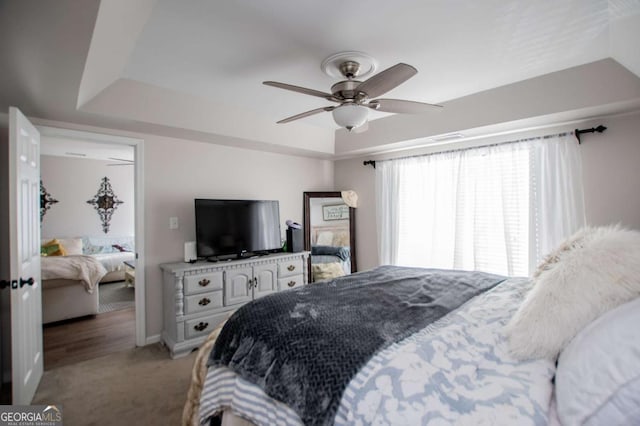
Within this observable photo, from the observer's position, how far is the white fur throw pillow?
1.00 m

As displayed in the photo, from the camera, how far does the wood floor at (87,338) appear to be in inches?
115

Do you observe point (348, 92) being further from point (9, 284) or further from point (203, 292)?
point (9, 284)

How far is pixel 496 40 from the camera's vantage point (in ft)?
6.40

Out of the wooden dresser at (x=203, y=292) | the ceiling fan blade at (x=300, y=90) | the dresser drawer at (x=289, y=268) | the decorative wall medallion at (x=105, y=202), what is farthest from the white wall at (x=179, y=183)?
the decorative wall medallion at (x=105, y=202)

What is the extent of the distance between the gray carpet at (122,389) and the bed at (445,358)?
2.31 feet

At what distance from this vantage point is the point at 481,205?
3.36 meters

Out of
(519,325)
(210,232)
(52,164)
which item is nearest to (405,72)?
(519,325)

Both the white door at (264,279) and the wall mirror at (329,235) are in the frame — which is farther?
the wall mirror at (329,235)

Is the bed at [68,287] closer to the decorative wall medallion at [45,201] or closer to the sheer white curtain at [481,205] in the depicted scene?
the decorative wall medallion at [45,201]

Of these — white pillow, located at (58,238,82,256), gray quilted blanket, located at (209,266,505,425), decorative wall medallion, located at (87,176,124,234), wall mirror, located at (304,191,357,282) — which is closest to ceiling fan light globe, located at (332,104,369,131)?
gray quilted blanket, located at (209,266,505,425)

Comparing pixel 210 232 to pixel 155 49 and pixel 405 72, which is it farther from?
pixel 405 72

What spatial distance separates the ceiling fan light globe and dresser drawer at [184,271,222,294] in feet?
6.41

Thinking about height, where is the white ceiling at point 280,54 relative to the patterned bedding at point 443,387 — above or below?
above

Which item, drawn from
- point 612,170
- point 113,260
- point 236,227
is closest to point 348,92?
point 236,227
